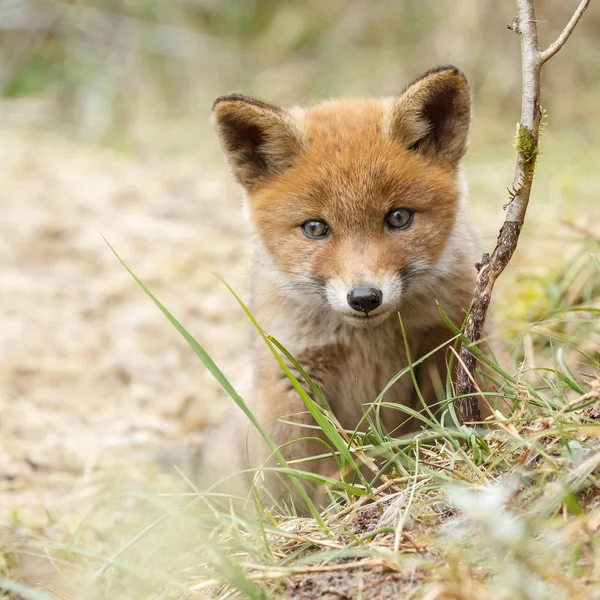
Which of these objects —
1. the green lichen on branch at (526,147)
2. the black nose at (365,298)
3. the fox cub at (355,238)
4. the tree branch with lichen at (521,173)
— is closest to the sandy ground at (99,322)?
the fox cub at (355,238)

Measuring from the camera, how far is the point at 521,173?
253 centimetres

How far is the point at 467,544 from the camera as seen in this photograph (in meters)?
2.02

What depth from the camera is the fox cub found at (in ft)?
10.4

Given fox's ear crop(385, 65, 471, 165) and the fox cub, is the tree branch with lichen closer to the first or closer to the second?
the fox cub

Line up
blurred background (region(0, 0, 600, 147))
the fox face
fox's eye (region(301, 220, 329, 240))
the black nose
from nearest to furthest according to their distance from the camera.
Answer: the black nose < the fox face < fox's eye (region(301, 220, 329, 240)) < blurred background (region(0, 0, 600, 147))

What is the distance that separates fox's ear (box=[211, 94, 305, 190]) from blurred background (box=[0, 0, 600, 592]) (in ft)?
3.52

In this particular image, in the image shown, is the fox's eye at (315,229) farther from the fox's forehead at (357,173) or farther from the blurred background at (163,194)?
the blurred background at (163,194)

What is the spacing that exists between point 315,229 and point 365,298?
49cm

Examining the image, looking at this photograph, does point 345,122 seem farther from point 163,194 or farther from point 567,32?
point 163,194

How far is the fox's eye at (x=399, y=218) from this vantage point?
3219mm

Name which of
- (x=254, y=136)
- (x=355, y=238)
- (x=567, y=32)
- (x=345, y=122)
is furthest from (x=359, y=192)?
(x=567, y=32)

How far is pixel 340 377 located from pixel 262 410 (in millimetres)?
401

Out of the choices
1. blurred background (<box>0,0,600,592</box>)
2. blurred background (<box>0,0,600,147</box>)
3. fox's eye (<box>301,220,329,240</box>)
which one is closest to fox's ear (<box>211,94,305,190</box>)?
fox's eye (<box>301,220,329,240</box>)

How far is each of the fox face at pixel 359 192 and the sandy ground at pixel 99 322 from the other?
59.0 inches
